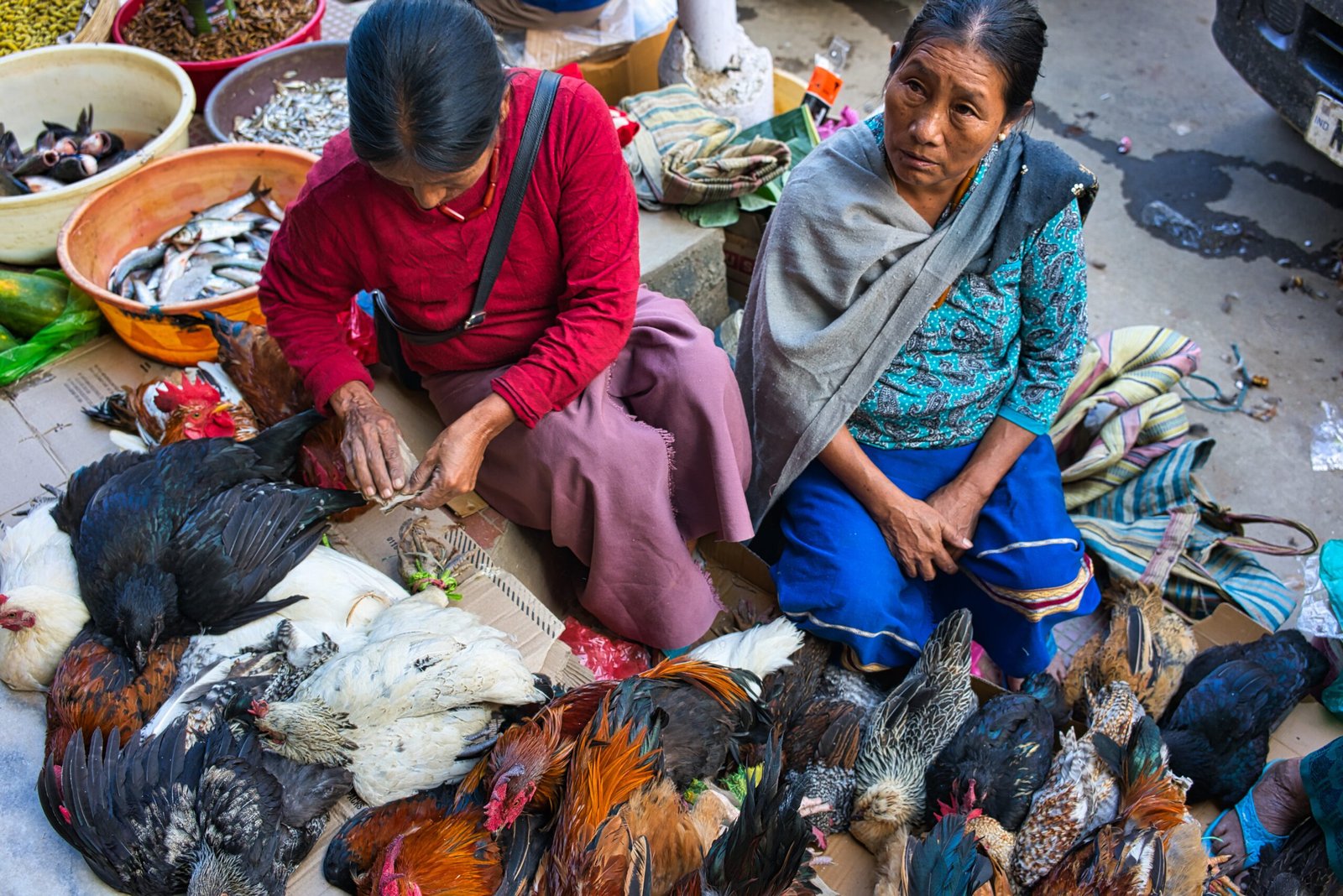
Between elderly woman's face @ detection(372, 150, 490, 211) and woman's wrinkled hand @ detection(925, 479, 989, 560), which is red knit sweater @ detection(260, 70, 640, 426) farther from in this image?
woman's wrinkled hand @ detection(925, 479, 989, 560)

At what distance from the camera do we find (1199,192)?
488 centimetres

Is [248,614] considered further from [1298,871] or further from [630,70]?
[630,70]

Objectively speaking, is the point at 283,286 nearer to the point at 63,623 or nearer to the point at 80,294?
the point at 63,623

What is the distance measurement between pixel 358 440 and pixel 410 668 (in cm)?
60

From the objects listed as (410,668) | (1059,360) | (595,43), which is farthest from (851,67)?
(410,668)

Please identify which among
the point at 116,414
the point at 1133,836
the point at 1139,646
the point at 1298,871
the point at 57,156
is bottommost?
the point at 1298,871

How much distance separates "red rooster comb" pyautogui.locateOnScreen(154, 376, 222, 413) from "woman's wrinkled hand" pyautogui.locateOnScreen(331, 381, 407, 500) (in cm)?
65

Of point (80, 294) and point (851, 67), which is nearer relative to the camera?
point (80, 294)

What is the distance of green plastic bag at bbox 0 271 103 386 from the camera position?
3.10 metres

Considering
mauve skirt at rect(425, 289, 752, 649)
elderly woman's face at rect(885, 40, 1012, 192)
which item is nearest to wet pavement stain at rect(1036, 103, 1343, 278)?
elderly woman's face at rect(885, 40, 1012, 192)

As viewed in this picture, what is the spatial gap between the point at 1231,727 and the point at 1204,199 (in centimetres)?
335

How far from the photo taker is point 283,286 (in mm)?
2371

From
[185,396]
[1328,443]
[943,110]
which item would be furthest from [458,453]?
[1328,443]

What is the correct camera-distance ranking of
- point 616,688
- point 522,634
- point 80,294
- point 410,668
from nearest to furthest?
point 410,668, point 616,688, point 522,634, point 80,294
